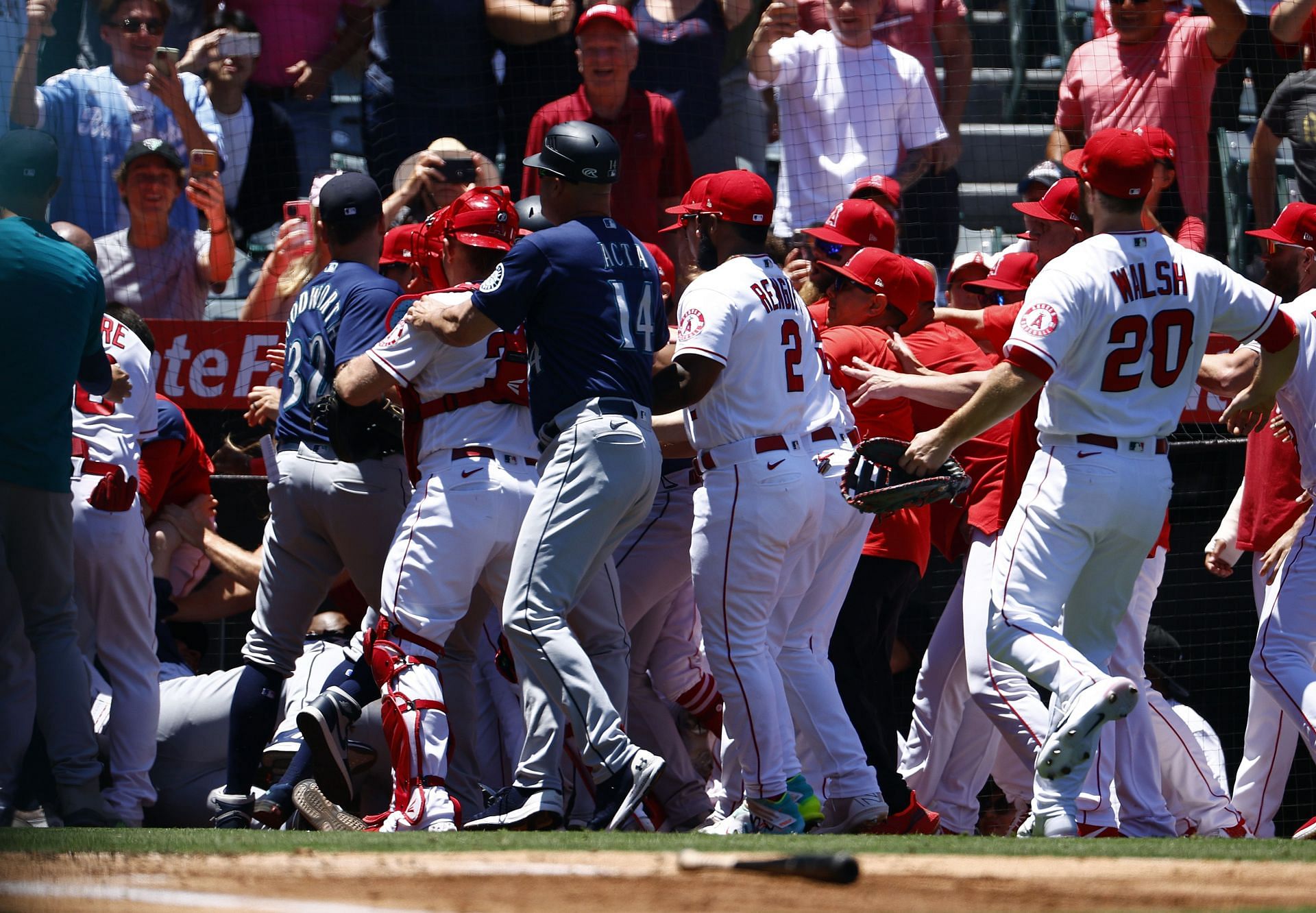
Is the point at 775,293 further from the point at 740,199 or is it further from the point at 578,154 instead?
the point at 578,154

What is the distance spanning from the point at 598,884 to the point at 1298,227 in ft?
12.0

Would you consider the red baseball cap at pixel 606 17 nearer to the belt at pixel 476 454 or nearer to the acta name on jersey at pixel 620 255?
the acta name on jersey at pixel 620 255

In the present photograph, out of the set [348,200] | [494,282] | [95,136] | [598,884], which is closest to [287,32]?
[95,136]

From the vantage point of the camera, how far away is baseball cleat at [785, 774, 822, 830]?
182 inches

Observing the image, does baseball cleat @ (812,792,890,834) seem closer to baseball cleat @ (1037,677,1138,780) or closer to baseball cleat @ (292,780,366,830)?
baseball cleat @ (1037,677,1138,780)

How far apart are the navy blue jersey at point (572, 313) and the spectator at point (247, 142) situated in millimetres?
3664

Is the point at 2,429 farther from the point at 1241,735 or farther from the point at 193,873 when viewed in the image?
the point at 1241,735

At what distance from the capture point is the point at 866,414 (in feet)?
17.9

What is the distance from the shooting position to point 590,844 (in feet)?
12.1

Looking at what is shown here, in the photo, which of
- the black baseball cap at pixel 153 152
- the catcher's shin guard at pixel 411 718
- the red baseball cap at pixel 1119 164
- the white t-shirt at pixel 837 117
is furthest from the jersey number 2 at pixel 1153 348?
the black baseball cap at pixel 153 152

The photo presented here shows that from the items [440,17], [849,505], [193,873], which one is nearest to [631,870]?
[193,873]

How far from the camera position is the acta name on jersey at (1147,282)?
14.1ft

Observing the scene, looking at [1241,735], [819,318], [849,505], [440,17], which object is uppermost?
[440,17]

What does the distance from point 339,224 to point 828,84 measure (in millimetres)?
3535
